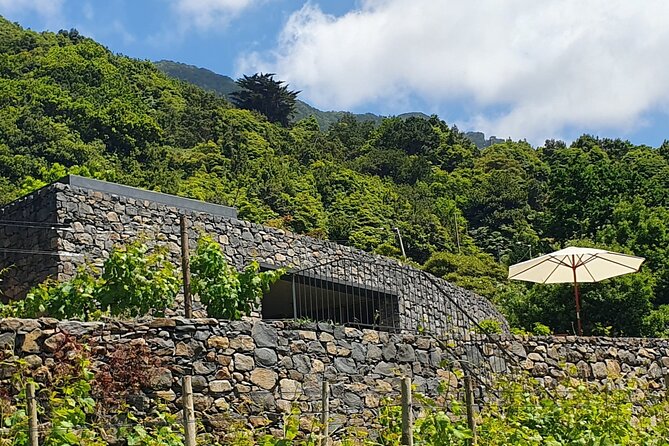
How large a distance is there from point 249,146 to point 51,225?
21.2 metres

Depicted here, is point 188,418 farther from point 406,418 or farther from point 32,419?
point 406,418

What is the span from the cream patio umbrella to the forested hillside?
5.94 m

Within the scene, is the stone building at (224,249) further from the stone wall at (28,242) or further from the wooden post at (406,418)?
the wooden post at (406,418)

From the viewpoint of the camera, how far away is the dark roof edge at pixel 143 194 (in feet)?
35.1

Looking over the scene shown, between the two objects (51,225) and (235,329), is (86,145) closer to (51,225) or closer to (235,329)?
(51,225)

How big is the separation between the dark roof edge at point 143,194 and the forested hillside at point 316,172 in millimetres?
8072

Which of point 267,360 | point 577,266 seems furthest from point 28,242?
point 577,266

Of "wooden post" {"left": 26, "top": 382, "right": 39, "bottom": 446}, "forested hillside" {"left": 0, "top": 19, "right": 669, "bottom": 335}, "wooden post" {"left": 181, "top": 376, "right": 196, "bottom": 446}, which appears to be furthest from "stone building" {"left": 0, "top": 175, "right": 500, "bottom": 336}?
"wooden post" {"left": 26, "top": 382, "right": 39, "bottom": 446}

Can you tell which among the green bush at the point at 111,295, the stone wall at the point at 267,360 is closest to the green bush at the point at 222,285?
the green bush at the point at 111,295

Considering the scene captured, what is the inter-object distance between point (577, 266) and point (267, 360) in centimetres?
580

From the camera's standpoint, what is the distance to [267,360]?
7.80 m

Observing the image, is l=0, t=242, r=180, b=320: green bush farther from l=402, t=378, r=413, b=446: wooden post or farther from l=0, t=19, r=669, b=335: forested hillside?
l=0, t=19, r=669, b=335: forested hillside

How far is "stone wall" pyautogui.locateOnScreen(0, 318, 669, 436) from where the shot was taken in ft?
22.9

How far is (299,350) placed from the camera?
812cm
